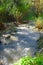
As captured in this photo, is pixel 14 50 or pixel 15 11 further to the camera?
pixel 15 11

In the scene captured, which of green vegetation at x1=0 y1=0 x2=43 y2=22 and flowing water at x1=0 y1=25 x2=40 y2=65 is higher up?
green vegetation at x1=0 y1=0 x2=43 y2=22

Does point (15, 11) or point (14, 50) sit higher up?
point (15, 11)

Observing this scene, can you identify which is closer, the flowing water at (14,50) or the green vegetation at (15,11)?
the flowing water at (14,50)

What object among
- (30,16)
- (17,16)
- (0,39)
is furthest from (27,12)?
(0,39)

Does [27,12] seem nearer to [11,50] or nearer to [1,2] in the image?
[1,2]

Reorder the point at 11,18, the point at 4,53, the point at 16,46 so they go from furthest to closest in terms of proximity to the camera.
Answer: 1. the point at 11,18
2. the point at 16,46
3. the point at 4,53

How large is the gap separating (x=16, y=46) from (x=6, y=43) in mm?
1053

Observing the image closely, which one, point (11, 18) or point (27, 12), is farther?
point (27, 12)

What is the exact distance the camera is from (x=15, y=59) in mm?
10117

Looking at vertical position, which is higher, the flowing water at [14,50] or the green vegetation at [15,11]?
the green vegetation at [15,11]

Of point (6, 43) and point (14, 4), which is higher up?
point (14, 4)

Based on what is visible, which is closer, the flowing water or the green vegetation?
the flowing water

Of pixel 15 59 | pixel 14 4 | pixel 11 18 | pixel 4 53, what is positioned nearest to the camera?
pixel 15 59

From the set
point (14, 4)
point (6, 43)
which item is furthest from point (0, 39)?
point (14, 4)
